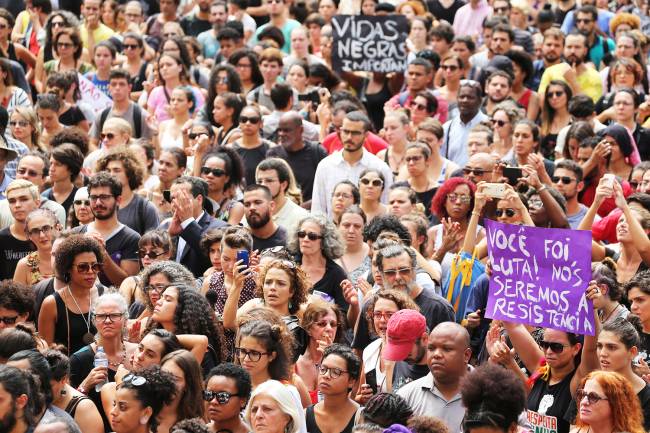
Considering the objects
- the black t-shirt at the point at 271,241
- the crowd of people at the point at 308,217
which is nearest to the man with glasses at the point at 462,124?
the crowd of people at the point at 308,217

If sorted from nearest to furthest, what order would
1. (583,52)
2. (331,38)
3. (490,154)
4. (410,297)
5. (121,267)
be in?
(410,297), (121,267), (490,154), (583,52), (331,38)

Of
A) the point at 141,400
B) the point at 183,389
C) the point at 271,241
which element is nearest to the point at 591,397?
the point at 183,389

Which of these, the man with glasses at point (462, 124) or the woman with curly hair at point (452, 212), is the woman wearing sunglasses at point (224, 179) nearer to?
the woman with curly hair at point (452, 212)

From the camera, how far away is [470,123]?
607 inches

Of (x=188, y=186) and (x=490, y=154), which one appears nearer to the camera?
(x=188, y=186)

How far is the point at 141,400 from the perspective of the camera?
8438 millimetres

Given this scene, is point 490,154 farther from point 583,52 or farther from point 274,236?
point 583,52

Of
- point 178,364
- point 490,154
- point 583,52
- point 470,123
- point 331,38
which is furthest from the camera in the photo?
point 331,38

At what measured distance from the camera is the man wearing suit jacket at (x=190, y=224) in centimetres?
1205

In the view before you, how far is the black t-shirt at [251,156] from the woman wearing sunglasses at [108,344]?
4.50m

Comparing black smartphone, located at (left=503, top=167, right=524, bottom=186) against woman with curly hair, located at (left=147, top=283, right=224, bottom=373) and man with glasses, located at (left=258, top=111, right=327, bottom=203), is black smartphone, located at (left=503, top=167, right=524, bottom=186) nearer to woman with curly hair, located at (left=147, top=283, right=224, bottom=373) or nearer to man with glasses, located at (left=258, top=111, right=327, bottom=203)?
man with glasses, located at (left=258, top=111, right=327, bottom=203)

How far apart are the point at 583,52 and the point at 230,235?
744 cm

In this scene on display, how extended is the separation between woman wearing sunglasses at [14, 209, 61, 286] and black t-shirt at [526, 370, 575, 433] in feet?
13.5

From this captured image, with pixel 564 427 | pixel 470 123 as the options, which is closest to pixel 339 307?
pixel 564 427
